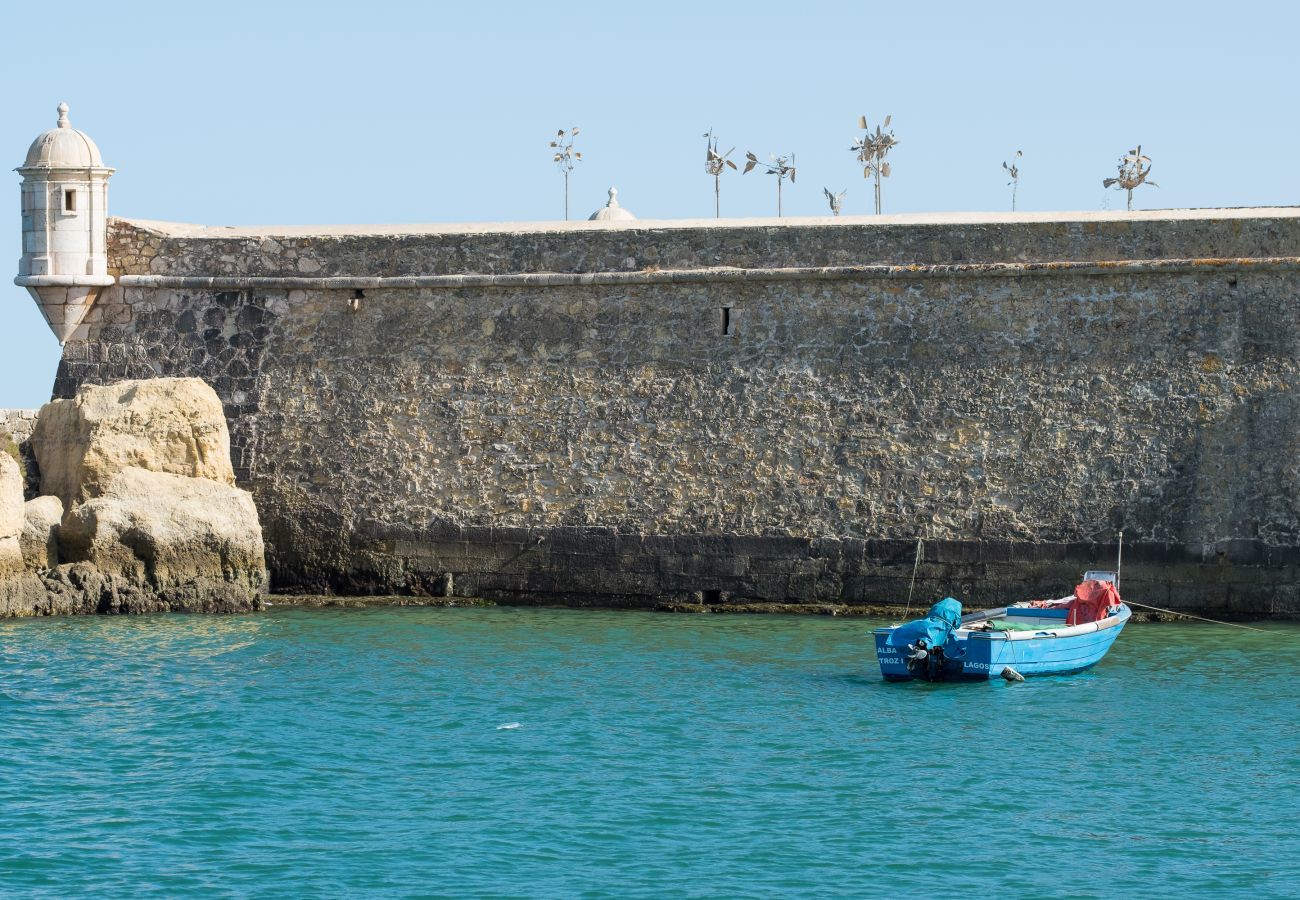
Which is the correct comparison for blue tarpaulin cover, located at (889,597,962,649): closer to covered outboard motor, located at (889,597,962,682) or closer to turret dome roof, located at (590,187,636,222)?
covered outboard motor, located at (889,597,962,682)

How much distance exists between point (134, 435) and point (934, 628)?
827 centimetres

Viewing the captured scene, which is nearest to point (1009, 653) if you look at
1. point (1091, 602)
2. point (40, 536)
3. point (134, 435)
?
point (1091, 602)

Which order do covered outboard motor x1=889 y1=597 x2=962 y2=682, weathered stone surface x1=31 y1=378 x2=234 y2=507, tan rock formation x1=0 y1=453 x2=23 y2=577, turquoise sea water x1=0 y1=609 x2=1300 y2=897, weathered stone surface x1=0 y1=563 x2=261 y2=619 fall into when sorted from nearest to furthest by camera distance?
turquoise sea water x1=0 y1=609 x2=1300 y2=897
covered outboard motor x1=889 y1=597 x2=962 y2=682
tan rock formation x1=0 y1=453 x2=23 y2=577
weathered stone surface x1=0 y1=563 x2=261 y2=619
weathered stone surface x1=31 y1=378 x2=234 y2=507

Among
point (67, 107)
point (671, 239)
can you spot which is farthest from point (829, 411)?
point (67, 107)

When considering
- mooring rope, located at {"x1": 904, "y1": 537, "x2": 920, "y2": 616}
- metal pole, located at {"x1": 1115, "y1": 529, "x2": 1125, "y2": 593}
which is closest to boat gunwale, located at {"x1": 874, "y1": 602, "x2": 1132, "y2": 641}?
metal pole, located at {"x1": 1115, "y1": 529, "x2": 1125, "y2": 593}

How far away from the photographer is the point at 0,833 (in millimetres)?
11078

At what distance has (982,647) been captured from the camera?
15.5 m

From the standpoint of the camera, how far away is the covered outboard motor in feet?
50.4

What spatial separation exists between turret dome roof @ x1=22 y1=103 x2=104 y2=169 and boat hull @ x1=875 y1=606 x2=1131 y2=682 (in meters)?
9.88

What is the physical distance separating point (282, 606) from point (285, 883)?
955 centimetres

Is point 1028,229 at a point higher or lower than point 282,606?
higher

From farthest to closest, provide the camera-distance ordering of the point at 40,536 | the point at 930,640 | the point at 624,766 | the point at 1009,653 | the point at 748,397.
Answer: the point at 748,397, the point at 40,536, the point at 1009,653, the point at 930,640, the point at 624,766

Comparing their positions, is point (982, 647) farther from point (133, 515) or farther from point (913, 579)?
point (133, 515)

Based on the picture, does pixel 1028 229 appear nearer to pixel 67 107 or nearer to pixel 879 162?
pixel 67 107
